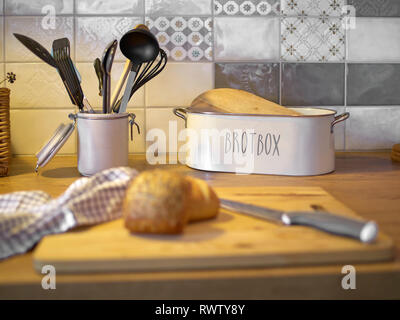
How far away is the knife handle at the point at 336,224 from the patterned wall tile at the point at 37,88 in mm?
757

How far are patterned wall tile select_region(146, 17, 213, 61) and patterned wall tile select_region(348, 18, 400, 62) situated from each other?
1.15 ft

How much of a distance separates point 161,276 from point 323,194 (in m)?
0.36

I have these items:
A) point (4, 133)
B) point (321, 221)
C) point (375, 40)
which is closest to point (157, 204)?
point (321, 221)

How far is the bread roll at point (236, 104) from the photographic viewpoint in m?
1.03

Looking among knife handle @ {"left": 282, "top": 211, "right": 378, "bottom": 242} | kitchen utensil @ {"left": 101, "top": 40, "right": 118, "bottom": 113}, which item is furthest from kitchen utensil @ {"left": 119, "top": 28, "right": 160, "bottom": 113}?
knife handle @ {"left": 282, "top": 211, "right": 378, "bottom": 242}

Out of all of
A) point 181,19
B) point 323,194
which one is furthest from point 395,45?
point 323,194

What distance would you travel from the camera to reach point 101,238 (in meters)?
0.60

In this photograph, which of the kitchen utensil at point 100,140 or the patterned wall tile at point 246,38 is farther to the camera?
the patterned wall tile at point 246,38

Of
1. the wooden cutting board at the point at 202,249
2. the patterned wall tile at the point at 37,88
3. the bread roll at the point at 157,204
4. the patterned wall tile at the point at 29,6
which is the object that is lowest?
the wooden cutting board at the point at 202,249

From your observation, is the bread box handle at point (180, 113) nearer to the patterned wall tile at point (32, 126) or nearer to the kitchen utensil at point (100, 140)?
the kitchen utensil at point (100, 140)

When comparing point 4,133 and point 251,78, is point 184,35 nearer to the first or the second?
point 251,78

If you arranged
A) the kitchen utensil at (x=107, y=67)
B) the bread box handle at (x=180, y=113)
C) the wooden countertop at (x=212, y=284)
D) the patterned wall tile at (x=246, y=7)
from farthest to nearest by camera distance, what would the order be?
the patterned wall tile at (x=246, y=7), the bread box handle at (x=180, y=113), the kitchen utensil at (x=107, y=67), the wooden countertop at (x=212, y=284)

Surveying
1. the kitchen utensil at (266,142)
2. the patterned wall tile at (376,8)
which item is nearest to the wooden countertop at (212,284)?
the kitchen utensil at (266,142)

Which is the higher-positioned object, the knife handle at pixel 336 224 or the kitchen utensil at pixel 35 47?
the kitchen utensil at pixel 35 47
